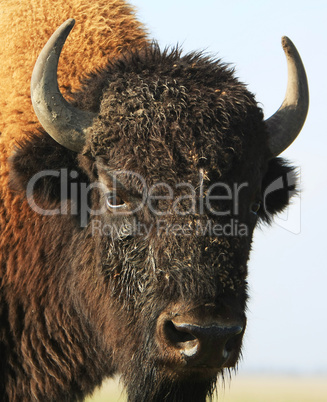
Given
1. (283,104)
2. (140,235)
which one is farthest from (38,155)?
(283,104)

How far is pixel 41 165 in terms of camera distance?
6.95 meters

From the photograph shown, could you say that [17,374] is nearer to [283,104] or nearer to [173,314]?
[173,314]

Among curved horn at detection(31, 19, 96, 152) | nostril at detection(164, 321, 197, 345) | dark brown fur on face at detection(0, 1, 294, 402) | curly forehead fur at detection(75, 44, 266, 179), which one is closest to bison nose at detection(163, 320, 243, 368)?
nostril at detection(164, 321, 197, 345)

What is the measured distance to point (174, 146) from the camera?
642 centimetres

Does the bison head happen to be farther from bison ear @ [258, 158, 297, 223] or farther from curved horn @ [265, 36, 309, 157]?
bison ear @ [258, 158, 297, 223]

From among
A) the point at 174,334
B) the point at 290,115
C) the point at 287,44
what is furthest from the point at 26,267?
the point at 287,44

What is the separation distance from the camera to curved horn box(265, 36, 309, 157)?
723 centimetres

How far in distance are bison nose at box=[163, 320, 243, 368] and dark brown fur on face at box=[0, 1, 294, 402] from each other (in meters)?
0.13

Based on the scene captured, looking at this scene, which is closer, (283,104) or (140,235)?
(140,235)

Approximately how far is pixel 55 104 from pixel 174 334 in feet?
7.77

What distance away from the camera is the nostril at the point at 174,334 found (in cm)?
588

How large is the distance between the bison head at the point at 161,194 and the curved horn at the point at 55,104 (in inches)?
0.4

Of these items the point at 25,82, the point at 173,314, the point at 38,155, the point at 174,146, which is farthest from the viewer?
the point at 25,82

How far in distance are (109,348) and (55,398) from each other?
3.47 feet
